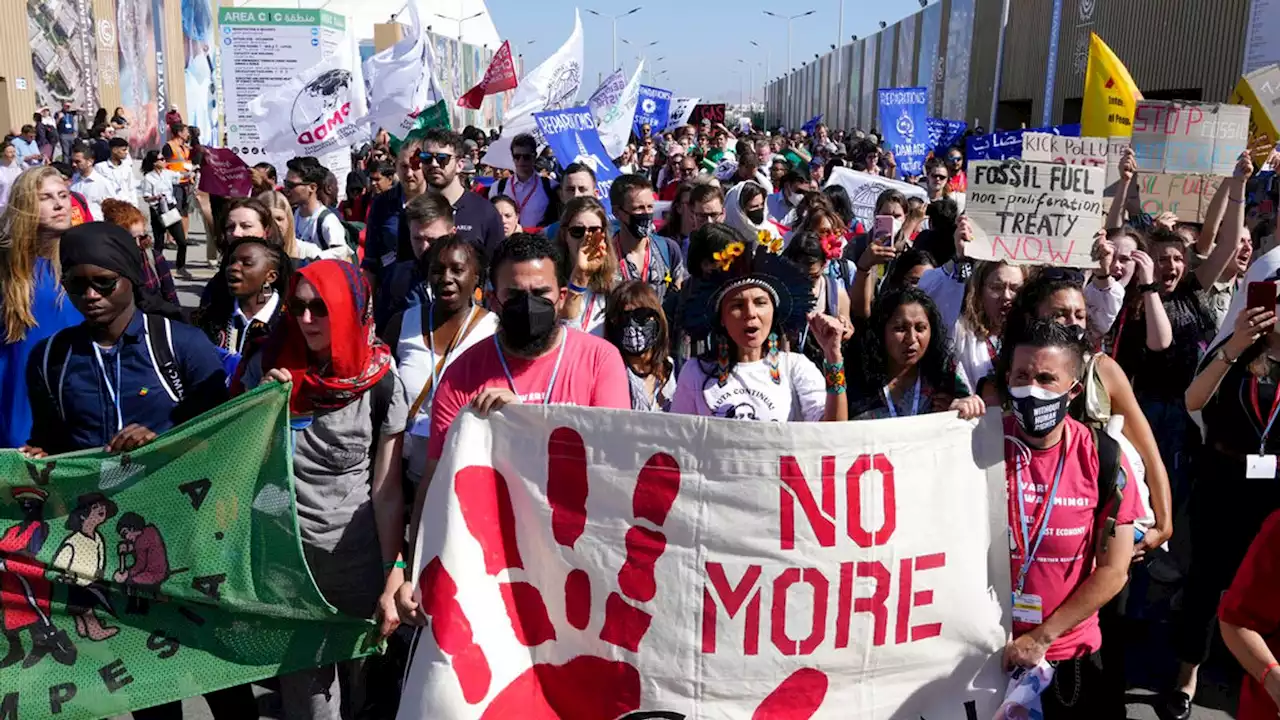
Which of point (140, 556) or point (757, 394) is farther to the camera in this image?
point (757, 394)

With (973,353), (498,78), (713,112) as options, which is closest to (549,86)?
(498,78)

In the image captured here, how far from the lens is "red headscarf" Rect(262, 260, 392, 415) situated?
3.23 m

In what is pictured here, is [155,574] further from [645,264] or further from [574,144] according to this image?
[574,144]

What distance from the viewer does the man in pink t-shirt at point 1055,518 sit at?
300 cm

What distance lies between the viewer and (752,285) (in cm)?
382

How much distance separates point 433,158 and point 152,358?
3.88 m

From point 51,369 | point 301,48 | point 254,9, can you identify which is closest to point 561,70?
point 301,48

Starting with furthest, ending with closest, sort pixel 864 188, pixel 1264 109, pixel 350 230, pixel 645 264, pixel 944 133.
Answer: pixel 944 133
pixel 864 188
pixel 350 230
pixel 1264 109
pixel 645 264

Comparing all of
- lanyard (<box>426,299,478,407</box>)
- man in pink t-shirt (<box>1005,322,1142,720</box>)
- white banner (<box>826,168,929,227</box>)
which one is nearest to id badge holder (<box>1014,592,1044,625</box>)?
man in pink t-shirt (<box>1005,322,1142,720</box>)

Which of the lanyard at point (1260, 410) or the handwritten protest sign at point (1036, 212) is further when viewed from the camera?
the handwritten protest sign at point (1036, 212)

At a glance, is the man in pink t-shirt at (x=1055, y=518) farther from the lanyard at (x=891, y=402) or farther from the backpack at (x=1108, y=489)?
the lanyard at (x=891, y=402)

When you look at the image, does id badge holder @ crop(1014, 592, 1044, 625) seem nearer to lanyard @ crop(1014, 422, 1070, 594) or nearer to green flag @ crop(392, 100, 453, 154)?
lanyard @ crop(1014, 422, 1070, 594)

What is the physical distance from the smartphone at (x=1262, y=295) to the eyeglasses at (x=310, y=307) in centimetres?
317

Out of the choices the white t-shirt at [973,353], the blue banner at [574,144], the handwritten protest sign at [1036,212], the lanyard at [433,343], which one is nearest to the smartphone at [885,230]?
the handwritten protest sign at [1036,212]
